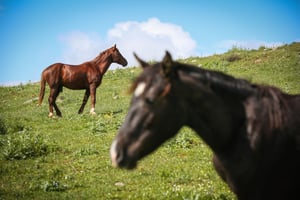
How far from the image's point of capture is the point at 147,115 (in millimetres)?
4293

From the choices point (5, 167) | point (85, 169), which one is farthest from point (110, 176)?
point (5, 167)

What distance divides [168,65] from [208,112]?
30.1 inches

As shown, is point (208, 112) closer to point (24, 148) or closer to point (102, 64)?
point (24, 148)

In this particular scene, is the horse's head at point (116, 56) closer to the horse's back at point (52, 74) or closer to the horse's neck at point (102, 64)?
the horse's neck at point (102, 64)

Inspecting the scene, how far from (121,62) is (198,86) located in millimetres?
20294

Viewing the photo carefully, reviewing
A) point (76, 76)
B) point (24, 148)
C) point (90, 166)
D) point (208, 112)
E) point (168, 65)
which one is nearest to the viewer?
point (168, 65)

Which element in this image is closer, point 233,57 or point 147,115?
point 147,115

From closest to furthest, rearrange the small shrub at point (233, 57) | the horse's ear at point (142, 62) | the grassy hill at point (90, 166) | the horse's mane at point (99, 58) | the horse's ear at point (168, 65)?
1. the horse's ear at point (168, 65)
2. the horse's ear at point (142, 62)
3. the grassy hill at point (90, 166)
4. the horse's mane at point (99, 58)
5. the small shrub at point (233, 57)

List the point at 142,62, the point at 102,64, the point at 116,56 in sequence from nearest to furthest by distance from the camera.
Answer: the point at 142,62
the point at 102,64
the point at 116,56

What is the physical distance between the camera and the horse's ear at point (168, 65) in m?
4.23

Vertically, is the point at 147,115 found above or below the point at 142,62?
below

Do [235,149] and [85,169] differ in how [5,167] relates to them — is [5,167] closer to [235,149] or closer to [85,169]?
[85,169]

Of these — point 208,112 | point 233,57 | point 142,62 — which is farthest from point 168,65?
point 233,57

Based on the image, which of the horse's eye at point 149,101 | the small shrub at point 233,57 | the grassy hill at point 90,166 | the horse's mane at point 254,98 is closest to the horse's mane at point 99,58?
the grassy hill at point 90,166
